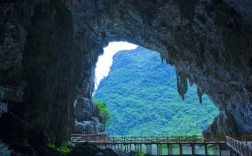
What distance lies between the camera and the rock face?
22.7 metres

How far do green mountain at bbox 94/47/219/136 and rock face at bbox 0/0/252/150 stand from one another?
162ft

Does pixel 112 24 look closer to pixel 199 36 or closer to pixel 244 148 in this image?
pixel 199 36

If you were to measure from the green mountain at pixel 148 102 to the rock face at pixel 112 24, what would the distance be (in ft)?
162

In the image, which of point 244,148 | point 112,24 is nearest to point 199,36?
point 244,148

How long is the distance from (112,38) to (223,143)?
24.3 m

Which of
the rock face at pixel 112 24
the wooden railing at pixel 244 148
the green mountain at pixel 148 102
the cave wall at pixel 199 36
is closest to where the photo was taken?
the wooden railing at pixel 244 148

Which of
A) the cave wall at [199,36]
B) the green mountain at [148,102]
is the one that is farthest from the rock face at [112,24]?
the green mountain at [148,102]

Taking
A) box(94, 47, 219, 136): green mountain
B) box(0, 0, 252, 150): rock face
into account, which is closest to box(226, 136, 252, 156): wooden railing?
box(0, 0, 252, 150): rock face

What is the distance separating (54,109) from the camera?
87.6 ft

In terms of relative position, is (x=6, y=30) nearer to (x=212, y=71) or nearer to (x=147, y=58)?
(x=212, y=71)

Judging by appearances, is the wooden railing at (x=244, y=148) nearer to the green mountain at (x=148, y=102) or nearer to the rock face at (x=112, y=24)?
the rock face at (x=112, y=24)

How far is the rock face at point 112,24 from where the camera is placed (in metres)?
22.7

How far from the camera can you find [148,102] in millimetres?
116312

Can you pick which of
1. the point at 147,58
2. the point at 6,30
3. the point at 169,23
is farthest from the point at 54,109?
the point at 147,58
